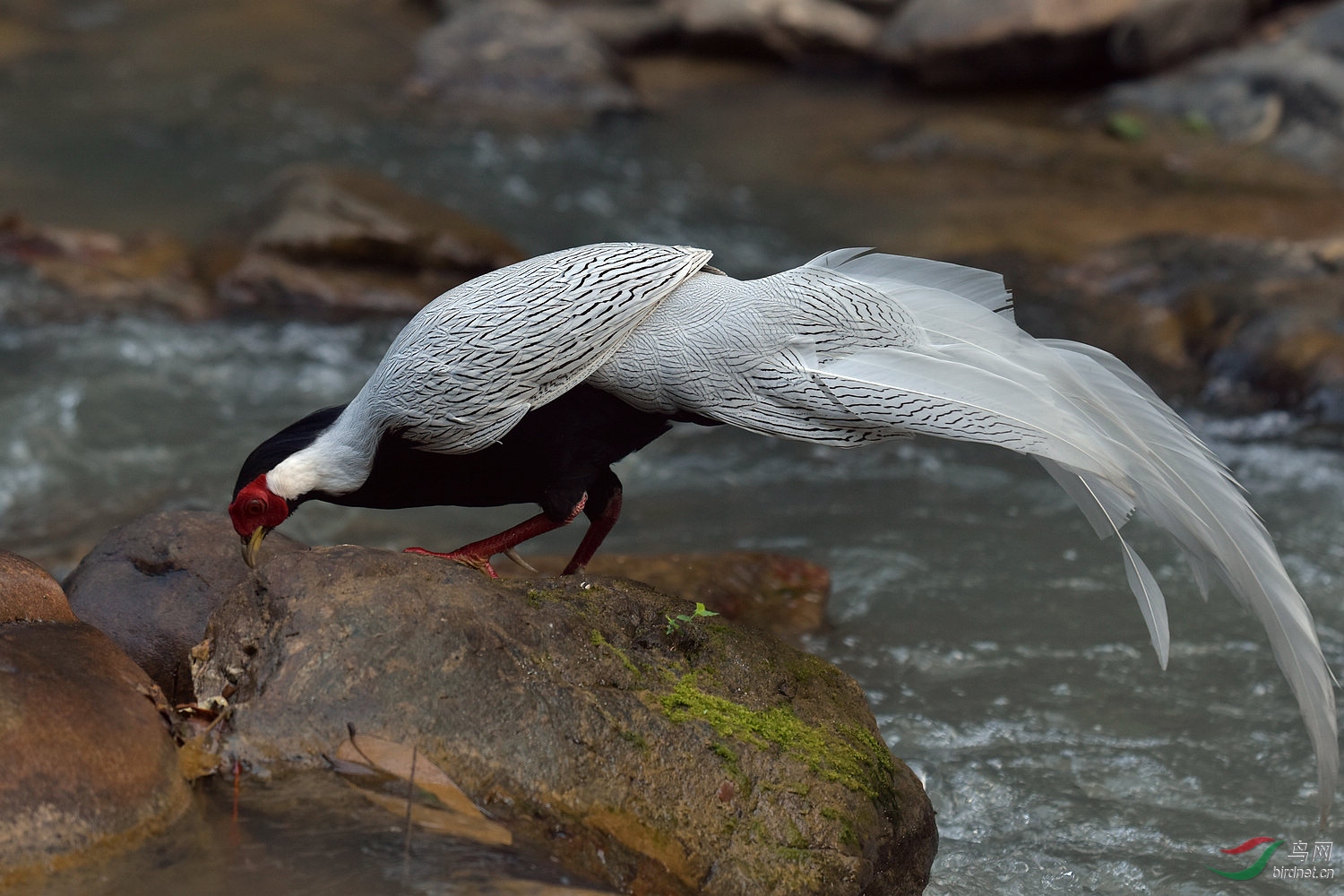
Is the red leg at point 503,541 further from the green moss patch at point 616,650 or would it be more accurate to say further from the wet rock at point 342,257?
the wet rock at point 342,257

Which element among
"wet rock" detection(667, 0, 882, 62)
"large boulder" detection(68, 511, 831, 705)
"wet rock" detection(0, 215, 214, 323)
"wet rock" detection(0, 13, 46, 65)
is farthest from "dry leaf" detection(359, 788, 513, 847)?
"wet rock" detection(0, 13, 46, 65)

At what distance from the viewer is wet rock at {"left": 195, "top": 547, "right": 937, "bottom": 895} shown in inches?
107

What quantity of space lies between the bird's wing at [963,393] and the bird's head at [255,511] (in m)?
1.01

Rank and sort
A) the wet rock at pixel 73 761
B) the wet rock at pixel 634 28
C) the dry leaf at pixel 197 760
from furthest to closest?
the wet rock at pixel 634 28, the dry leaf at pixel 197 760, the wet rock at pixel 73 761

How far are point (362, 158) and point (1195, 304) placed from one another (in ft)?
22.0

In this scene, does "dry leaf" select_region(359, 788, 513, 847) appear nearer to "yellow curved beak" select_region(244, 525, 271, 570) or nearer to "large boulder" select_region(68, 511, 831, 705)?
"large boulder" select_region(68, 511, 831, 705)

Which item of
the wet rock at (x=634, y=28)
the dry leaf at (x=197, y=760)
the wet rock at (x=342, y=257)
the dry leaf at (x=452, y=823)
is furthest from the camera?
the wet rock at (x=634, y=28)

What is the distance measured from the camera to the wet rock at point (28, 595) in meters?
3.07

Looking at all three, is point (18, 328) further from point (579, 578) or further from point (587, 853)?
point (587, 853)

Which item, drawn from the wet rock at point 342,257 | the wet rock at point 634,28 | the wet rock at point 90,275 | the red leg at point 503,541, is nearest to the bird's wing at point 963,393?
the red leg at point 503,541

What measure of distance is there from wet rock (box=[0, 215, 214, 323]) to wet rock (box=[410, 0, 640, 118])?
3962 millimetres

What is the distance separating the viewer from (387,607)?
2875 mm

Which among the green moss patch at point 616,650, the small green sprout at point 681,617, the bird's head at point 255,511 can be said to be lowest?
the small green sprout at point 681,617

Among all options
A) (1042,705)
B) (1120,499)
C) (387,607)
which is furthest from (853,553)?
(387,607)
